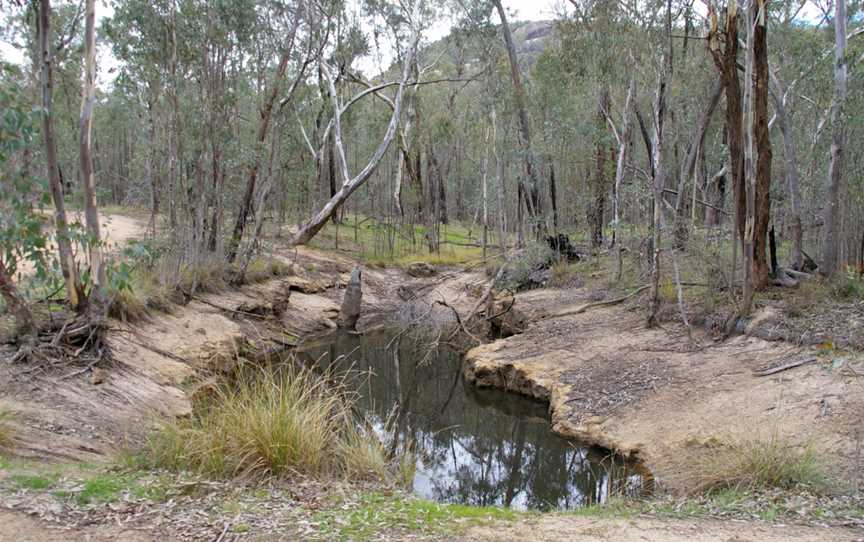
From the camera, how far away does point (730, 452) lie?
5.30 m

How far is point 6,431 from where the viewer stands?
4.78 m

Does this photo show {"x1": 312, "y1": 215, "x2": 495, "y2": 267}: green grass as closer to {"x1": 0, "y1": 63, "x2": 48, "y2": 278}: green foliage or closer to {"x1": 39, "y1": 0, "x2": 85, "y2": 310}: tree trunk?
{"x1": 39, "y1": 0, "x2": 85, "y2": 310}: tree trunk

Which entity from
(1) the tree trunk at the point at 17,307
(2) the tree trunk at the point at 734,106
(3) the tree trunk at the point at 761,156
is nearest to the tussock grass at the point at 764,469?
(2) the tree trunk at the point at 734,106

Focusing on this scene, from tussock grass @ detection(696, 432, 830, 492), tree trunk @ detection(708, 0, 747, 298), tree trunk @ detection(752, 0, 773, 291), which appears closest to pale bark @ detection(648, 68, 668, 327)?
tree trunk @ detection(708, 0, 747, 298)

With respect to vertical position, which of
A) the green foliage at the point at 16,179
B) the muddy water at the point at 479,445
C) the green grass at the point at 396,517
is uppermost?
the green foliage at the point at 16,179

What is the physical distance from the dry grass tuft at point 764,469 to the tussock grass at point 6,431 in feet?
17.9

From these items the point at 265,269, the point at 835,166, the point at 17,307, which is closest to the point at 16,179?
the point at 17,307

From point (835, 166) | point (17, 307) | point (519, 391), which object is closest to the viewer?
point (17, 307)

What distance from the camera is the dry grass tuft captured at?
188 inches

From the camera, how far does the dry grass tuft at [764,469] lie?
4770 mm

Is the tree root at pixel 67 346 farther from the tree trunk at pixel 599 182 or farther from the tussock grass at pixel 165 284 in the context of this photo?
Answer: the tree trunk at pixel 599 182

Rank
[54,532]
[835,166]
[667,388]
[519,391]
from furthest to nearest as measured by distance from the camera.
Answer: [835,166]
[519,391]
[667,388]
[54,532]

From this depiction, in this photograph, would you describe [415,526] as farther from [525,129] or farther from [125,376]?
[525,129]

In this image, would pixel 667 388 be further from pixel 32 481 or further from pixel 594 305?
pixel 32 481
